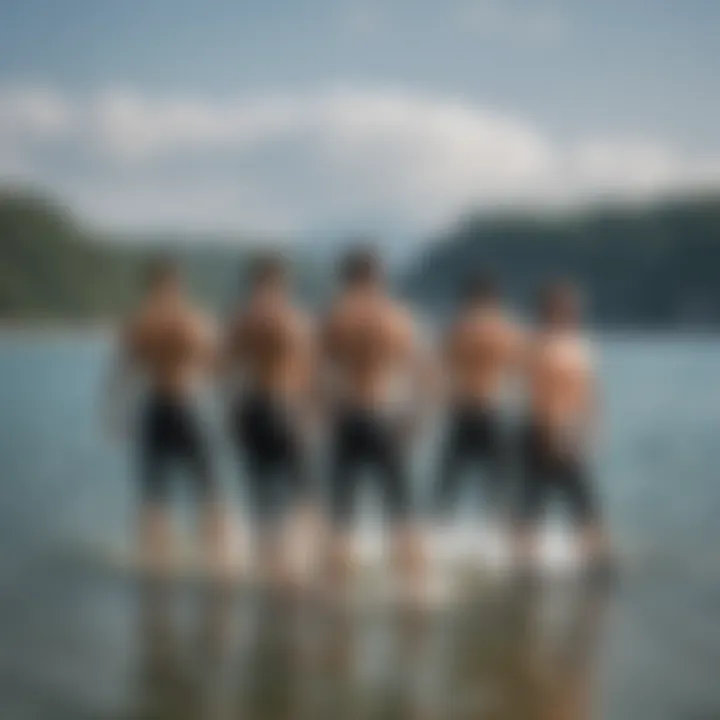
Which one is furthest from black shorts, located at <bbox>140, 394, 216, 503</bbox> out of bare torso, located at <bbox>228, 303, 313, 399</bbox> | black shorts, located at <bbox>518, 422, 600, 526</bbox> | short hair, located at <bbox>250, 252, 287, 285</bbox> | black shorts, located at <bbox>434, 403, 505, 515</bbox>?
black shorts, located at <bbox>518, 422, 600, 526</bbox>

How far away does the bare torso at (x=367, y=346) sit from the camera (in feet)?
5.79

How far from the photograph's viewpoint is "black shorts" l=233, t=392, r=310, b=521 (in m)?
1.78

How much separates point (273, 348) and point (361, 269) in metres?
0.17

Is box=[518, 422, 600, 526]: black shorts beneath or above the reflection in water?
above

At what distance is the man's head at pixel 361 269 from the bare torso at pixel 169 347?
0.22m

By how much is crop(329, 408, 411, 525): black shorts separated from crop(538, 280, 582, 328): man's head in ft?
0.91

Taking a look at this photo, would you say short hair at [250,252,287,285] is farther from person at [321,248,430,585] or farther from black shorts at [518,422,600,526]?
black shorts at [518,422,600,526]

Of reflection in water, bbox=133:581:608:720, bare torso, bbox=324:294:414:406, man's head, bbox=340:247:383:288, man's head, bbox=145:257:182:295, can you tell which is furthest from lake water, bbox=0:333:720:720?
man's head, bbox=340:247:383:288

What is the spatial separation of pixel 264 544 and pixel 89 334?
41cm

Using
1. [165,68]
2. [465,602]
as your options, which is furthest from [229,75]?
[465,602]

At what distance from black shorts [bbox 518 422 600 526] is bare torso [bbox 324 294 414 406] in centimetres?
23

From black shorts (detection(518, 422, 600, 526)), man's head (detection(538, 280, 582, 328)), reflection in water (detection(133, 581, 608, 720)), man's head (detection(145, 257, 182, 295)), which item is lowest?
reflection in water (detection(133, 581, 608, 720))

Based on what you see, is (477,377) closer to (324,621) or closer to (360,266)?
(360,266)

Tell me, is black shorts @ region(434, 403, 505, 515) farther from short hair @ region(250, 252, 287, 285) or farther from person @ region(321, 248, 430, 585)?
short hair @ region(250, 252, 287, 285)
